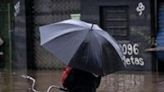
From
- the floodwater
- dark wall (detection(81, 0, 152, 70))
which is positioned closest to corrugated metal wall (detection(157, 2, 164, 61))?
dark wall (detection(81, 0, 152, 70))

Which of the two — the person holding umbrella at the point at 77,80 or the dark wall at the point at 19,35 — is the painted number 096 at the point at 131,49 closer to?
the dark wall at the point at 19,35

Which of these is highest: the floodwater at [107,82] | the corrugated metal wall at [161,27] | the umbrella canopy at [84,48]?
the umbrella canopy at [84,48]

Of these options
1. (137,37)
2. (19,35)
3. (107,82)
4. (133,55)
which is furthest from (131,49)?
(19,35)

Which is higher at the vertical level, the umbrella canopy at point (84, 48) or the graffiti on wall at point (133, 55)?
the umbrella canopy at point (84, 48)

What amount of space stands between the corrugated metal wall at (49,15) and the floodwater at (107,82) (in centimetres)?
136

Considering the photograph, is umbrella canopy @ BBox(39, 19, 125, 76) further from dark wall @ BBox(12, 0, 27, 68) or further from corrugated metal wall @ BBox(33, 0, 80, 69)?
dark wall @ BBox(12, 0, 27, 68)

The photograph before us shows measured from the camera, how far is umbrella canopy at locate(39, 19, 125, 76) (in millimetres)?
5488

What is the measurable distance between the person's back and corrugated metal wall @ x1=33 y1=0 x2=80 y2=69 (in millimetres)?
13258

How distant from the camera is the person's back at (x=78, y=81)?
5559mm

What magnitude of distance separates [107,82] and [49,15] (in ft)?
17.6

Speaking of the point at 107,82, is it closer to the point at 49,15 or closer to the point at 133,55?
the point at 133,55

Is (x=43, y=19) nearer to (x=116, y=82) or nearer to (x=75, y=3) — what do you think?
(x=75, y=3)

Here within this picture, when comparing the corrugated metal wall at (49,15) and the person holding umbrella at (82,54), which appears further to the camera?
the corrugated metal wall at (49,15)

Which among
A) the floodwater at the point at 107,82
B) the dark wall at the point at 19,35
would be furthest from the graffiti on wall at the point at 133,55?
the dark wall at the point at 19,35
